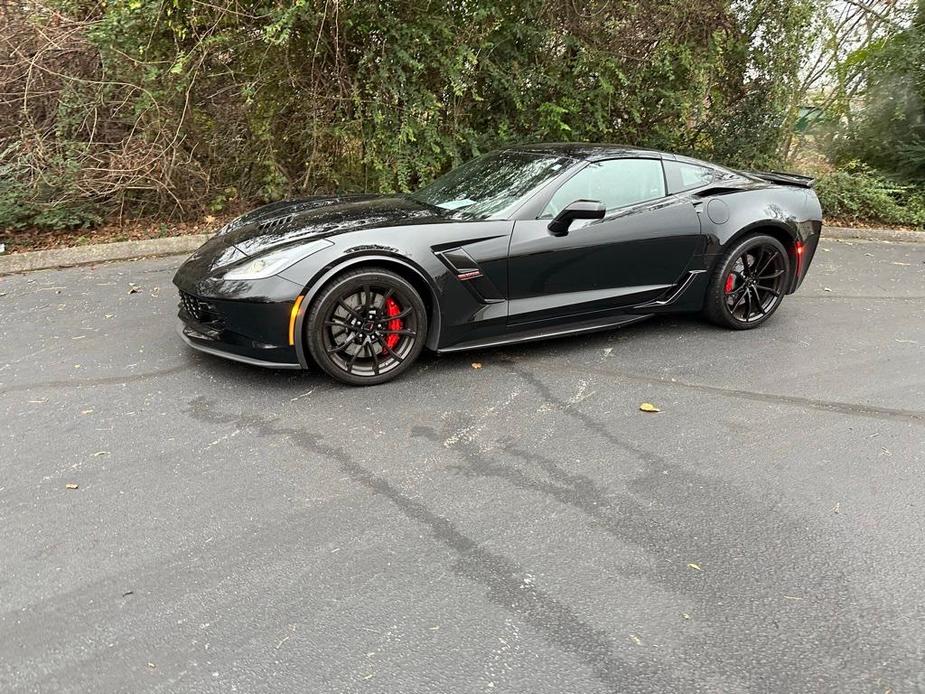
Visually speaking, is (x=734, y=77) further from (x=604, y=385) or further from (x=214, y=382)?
(x=214, y=382)

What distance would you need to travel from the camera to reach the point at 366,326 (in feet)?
12.9

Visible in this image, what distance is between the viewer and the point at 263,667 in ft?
6.86

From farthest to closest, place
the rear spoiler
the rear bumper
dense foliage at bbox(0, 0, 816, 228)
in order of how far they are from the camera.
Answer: dense foliage at bbox(0, 0, 816, 228) < the rear spoiler < the rear bumper

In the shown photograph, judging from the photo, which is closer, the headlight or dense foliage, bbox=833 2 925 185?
the headlight

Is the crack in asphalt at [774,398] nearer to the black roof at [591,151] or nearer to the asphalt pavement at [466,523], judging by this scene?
the asphalt pavement at [466,523]

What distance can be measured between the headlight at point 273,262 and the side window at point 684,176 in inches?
96.9

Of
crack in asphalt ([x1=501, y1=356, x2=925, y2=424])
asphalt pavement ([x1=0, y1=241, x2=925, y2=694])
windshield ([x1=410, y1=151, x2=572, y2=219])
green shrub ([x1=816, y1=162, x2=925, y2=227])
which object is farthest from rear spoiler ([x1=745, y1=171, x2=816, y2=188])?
green shrub ([x1=816, y1=162, x2=925, y2=227])

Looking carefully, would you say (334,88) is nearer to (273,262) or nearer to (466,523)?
(273,262)

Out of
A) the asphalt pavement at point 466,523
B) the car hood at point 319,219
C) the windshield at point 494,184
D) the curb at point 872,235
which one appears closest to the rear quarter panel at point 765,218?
the asphalt pavement at point 466,523

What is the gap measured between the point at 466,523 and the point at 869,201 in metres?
8.75

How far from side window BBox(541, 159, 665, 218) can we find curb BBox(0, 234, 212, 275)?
4.48 meters

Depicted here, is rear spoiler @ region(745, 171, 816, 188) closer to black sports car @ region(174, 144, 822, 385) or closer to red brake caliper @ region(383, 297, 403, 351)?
black sports car @ region(174, 144, 822, 385)

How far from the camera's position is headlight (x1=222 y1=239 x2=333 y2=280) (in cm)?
374

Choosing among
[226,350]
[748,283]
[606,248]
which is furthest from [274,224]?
[748,283]
